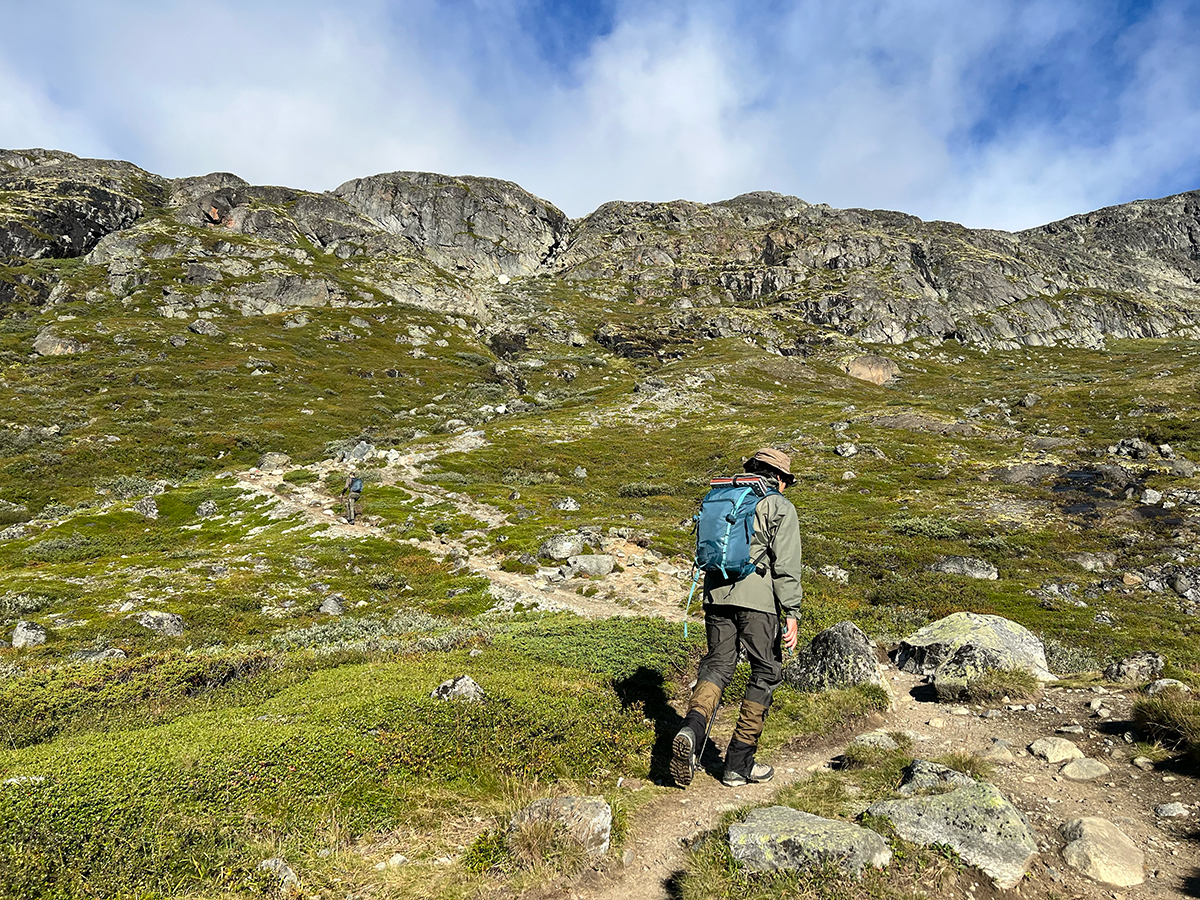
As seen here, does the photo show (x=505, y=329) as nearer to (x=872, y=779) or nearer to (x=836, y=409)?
(x=836, y=409)

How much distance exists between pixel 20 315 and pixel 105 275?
101 ft

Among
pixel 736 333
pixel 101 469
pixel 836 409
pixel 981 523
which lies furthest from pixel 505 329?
pixel 981 523

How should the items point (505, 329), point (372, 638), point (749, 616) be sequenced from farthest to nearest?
point (505, 329), point (372, 638), point (749, 616)

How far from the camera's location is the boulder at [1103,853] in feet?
15.5

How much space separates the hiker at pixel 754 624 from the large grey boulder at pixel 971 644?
6.44 metres

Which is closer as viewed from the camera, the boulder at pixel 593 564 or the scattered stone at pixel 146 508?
the boulder at pixel 593 564

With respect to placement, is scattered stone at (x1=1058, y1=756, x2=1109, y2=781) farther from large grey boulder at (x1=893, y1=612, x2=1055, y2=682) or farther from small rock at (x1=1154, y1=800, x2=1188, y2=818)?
large grey boulder at (x1=893, y1=612, x2=1055, y2=682)

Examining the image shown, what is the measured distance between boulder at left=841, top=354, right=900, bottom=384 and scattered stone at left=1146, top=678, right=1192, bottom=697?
153661mm

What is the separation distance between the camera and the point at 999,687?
389 inches

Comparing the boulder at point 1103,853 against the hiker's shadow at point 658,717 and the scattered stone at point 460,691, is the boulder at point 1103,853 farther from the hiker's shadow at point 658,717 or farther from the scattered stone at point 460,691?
the scattered stone at point 460,691

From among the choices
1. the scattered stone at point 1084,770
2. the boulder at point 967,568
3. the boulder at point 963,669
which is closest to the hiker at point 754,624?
the scattered stone at point 1084,770

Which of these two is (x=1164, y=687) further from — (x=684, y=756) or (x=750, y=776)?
(x=684, y=756)

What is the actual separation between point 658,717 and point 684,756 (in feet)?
9.39

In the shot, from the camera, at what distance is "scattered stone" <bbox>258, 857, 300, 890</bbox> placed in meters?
5.05
